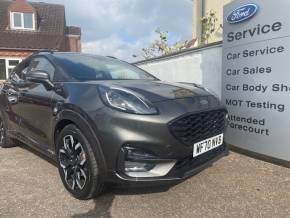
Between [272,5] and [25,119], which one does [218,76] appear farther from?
[25,119]

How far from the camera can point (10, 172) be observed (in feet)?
15.3

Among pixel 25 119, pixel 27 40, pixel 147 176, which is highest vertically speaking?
pixel 27 40

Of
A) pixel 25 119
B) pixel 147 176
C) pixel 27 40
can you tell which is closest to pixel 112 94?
pixel 147 176

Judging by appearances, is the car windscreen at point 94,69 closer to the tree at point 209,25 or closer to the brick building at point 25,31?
the tree at point 209,25

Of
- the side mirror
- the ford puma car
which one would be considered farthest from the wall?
the side mirror

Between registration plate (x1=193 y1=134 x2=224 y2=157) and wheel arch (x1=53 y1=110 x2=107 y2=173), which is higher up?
wheel arch (x1=53 y1=110 x2=107 y2=173)

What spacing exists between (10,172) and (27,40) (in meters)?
24.3

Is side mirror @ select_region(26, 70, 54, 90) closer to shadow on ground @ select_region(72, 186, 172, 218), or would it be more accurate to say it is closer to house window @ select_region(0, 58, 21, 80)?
shadow on ground @ select_region(72, 186, 172, 218)

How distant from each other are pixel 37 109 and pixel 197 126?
1.97 meters

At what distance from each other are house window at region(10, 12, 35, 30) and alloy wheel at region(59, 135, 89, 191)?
86.4 ft

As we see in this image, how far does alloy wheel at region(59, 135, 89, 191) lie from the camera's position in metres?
3.53

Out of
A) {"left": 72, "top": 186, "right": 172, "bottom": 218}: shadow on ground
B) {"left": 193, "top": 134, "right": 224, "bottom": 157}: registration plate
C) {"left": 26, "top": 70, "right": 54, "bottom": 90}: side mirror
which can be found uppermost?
{"left": 26, "top": 70, "right": 54, "bottom": 90}: side mirror

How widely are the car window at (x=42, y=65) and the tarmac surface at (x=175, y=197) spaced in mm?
1252

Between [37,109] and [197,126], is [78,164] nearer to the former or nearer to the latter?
[37,109]
